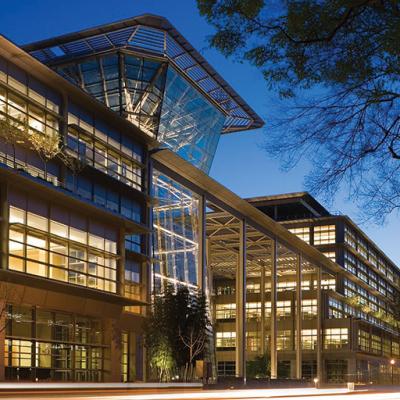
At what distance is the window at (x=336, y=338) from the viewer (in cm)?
12162

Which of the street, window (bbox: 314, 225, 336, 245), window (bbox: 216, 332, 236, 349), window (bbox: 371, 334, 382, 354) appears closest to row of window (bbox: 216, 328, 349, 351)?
window (bbox: 216, 332, 236, 349)

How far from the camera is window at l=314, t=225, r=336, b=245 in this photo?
450 feet

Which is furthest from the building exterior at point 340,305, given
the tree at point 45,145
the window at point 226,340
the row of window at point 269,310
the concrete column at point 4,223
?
the concrete column at point 4,223

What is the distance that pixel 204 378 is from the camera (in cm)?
5156

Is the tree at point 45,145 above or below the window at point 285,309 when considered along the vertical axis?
→ above

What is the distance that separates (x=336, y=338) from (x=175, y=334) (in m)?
72.6

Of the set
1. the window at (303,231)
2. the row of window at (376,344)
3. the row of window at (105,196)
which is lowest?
the row of window at (376,344)

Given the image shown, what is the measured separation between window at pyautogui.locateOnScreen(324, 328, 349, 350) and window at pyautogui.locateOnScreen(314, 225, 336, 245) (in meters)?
19.4

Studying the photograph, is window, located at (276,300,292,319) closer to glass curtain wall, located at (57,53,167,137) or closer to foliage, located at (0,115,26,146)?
glass curtain wall, located at (57,53,167,137)

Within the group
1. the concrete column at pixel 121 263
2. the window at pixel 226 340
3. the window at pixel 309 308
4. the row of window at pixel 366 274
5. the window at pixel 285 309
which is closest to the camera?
the concrete column at pixel 121 263

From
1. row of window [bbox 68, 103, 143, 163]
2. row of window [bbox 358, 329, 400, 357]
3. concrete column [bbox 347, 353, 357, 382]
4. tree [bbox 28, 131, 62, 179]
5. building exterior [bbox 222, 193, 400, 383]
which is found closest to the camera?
tree [bbox 28, 131, 62, 179]

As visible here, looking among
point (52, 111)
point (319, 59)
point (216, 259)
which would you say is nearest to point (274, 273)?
point (216, 259)

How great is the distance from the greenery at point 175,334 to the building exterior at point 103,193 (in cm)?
154

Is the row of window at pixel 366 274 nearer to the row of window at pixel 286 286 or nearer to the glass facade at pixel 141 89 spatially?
the row of window at pixel 286 286
